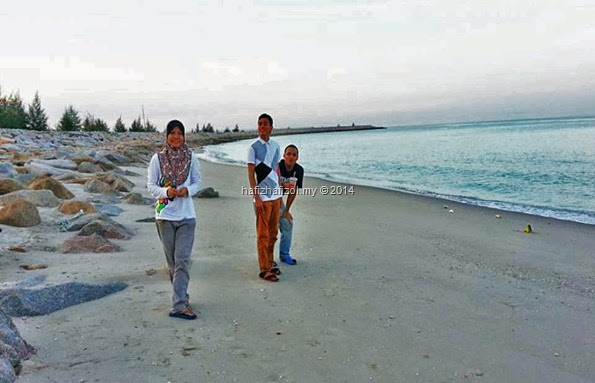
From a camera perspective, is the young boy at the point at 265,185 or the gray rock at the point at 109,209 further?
the gray rock at the point at 109,209

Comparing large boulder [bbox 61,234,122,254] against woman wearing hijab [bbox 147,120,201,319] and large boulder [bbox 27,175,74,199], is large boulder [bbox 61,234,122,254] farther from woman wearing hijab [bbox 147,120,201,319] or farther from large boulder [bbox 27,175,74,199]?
large boulder [bbox 27,175,74,199]

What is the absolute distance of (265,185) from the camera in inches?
203

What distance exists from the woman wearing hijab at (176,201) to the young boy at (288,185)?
1.77 m

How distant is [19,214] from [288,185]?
149 inches

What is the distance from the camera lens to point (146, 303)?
4.14m

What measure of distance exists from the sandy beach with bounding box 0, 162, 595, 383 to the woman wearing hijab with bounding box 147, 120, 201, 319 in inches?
16.3

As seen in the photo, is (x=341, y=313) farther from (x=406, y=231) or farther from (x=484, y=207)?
(x=484, y=207)

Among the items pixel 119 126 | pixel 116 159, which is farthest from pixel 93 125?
pixel 116 159

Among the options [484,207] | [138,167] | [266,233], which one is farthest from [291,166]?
[138,167]

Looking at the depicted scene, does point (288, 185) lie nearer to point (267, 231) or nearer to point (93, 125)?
point (267, 231)

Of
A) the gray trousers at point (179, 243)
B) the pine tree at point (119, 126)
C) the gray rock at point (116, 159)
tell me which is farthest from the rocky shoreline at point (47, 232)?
the pine tree at point (119, 126)

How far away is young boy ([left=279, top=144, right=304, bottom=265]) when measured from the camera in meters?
5.62

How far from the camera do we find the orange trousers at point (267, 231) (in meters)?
5.12

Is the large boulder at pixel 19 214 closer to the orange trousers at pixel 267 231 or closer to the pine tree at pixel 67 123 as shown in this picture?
the orange trousers at pixel 267 231
